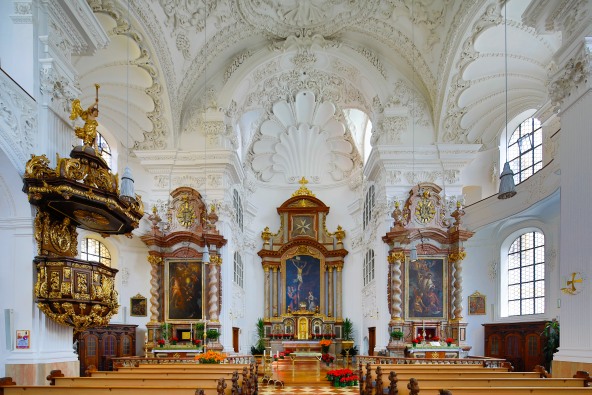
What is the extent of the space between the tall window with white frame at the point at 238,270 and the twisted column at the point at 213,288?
333cm

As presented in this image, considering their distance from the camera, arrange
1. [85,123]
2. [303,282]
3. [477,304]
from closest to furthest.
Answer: [85,123] < [477,304] < [303,282]

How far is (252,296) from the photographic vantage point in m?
26.2

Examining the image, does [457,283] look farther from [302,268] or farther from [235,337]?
[302,268]

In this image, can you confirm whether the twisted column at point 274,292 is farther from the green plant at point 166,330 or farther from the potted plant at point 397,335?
the potted plant at point 397,335

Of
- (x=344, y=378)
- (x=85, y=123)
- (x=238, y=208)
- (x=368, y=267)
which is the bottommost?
(x=344, y=378)

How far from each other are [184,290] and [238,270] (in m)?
4.71

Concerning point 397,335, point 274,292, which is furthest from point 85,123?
point 274,292

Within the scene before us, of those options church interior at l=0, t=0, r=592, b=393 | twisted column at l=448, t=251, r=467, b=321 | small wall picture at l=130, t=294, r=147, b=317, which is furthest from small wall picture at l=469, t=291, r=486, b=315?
small wall picture at l=130, t=294, r=147, b=317

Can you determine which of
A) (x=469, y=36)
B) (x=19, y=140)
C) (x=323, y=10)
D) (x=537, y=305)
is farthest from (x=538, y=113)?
(x=19, y=140)

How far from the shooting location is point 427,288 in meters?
18.0

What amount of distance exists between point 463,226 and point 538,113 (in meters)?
4.28

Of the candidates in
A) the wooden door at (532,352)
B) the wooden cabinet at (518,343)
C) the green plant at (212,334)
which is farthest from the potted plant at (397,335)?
the green plant at (212,334)

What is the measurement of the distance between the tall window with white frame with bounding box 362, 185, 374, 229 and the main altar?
3.33 meters

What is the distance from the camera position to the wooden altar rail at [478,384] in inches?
251
